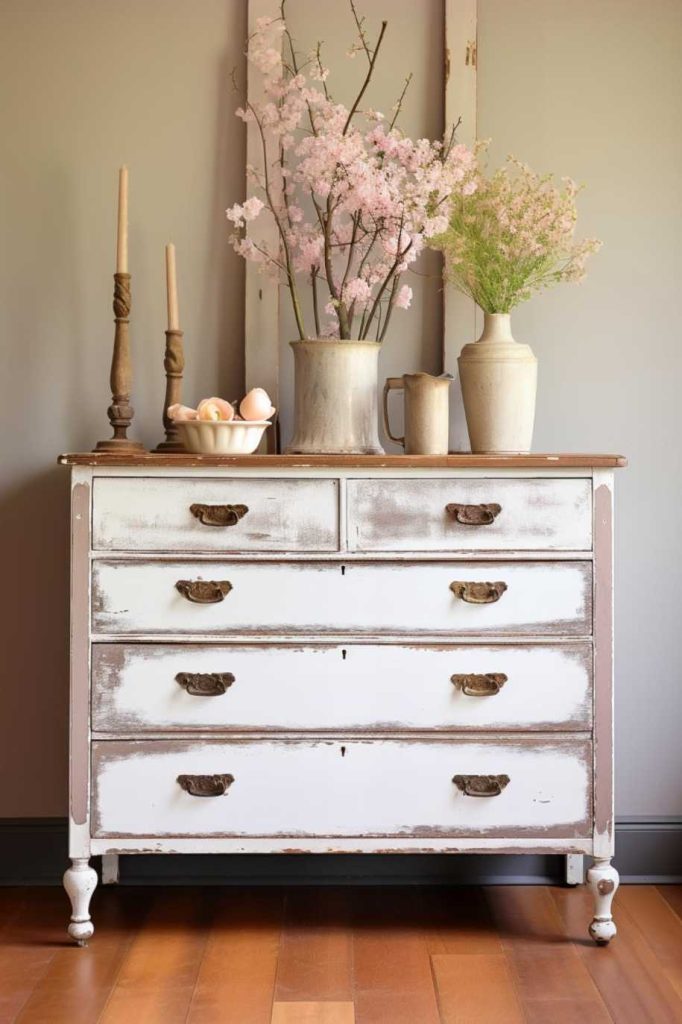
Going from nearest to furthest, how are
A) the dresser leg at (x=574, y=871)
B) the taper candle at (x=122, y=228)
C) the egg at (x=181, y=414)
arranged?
the egg at (x=181, y=414) < the taper candle at (x=122, y=228) < the dresser leg at (x=574, y=871)

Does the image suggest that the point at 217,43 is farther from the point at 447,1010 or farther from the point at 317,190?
the point at 447,1010

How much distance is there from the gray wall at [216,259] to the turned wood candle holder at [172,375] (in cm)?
13

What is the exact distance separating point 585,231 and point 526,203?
349 millimetres

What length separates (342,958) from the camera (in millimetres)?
2289

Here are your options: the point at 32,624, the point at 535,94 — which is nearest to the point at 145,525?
the point at 32,624

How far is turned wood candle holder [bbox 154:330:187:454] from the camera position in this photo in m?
2.61

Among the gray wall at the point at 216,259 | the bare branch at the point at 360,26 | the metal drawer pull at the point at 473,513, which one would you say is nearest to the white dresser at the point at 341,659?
the metal drawer pull at the point at 473,513

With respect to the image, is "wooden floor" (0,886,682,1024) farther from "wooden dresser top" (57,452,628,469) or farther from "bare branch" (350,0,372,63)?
"bare branch" (350,0,372,63)

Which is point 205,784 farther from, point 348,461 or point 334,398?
point 334,398

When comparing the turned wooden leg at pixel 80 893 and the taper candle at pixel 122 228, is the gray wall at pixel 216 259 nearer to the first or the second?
the taper candle at pixel 122 228

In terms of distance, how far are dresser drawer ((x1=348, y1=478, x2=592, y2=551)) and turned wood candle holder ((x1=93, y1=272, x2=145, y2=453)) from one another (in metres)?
0.57

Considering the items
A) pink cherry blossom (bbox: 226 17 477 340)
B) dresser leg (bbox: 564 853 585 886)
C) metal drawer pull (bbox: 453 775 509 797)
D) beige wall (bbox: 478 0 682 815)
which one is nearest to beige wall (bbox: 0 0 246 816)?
pink cherry blossom (bbox: 226 17 477 340)

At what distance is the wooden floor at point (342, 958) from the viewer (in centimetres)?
207

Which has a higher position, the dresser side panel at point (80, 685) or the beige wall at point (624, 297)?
the beige wall at point (624, 297)
